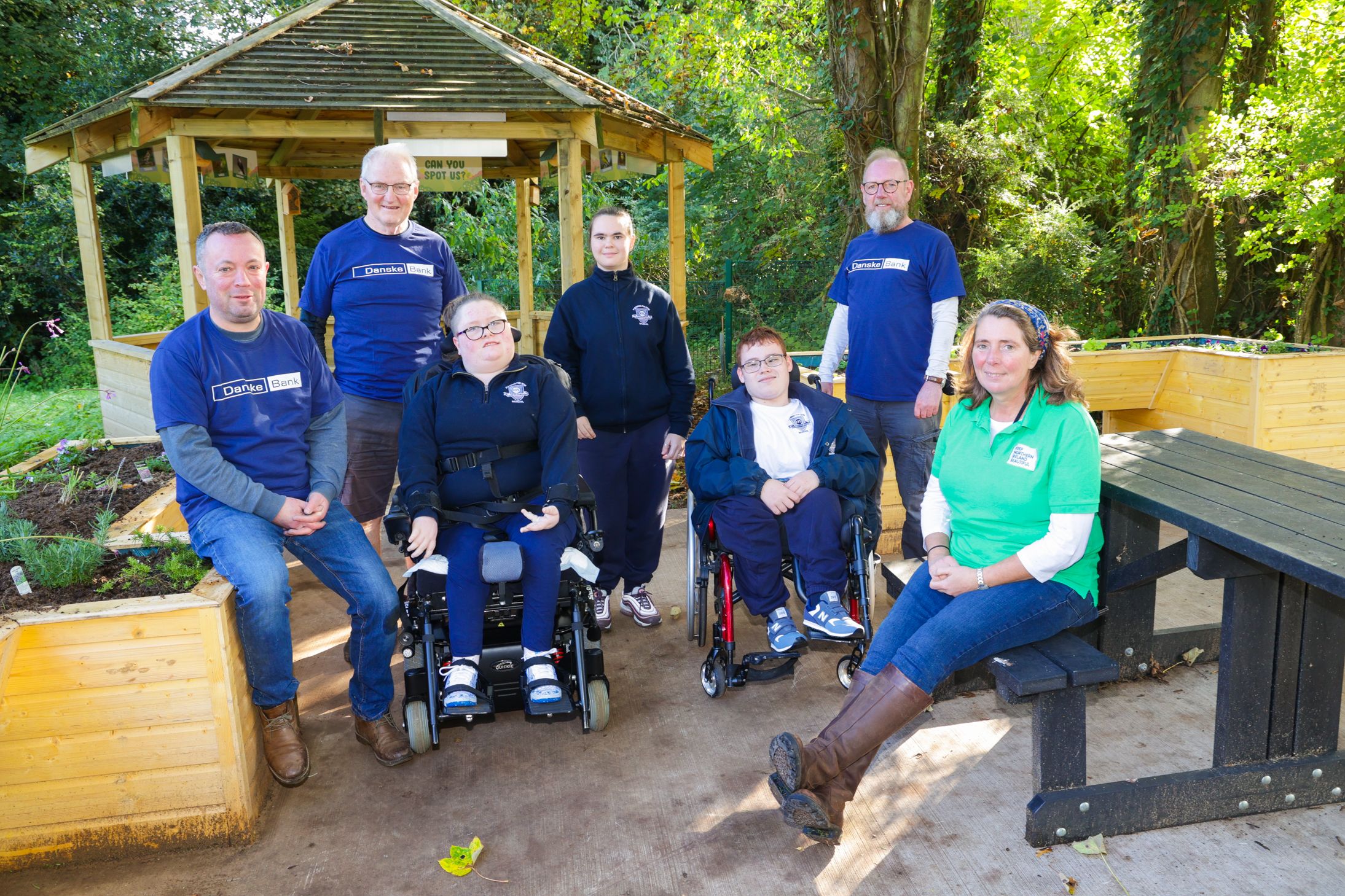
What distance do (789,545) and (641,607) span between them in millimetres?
1168

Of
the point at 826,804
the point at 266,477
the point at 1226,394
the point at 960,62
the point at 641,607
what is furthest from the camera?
the point at 960,62

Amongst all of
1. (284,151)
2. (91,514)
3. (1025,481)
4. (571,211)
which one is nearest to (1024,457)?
(1025,481)

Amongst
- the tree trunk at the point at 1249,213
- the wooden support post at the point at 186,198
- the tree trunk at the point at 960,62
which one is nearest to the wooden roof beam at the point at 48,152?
the wooden support post at the point at 186,198

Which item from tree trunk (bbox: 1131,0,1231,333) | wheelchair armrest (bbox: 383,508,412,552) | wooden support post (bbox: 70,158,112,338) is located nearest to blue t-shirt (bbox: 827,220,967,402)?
wheelchair armrest (bbox: 383,508,412,552)

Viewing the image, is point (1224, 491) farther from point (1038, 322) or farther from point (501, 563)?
point (501, 563)

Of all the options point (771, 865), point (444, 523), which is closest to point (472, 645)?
point (444, 523)

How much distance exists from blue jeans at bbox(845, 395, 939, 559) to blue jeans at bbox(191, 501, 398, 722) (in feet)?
6.68

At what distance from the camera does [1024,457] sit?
2.79 meters

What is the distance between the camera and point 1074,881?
255cm

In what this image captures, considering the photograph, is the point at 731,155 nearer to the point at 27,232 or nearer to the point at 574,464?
the point at 27,232

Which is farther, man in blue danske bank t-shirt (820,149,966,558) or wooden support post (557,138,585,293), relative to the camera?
wooden support post (557,138,585,293)

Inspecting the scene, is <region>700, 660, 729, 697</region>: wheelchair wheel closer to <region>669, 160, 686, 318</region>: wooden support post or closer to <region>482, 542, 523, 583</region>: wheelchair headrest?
<region>482, 542, 523, 583</region>: wheelchair headrest

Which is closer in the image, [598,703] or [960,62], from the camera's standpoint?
[598,703]

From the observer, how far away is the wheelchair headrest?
3180 millimetres
